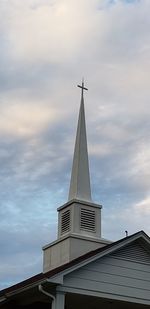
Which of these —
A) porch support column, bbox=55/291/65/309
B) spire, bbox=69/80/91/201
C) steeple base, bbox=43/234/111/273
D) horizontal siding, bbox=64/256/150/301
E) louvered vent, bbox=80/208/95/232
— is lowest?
porch support column, bbox=55/291/65/309

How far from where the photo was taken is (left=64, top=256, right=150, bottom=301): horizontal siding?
17.1 m

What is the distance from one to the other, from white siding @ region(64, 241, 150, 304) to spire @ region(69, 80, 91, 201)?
470 centimetres

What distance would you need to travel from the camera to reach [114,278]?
58.6 ft

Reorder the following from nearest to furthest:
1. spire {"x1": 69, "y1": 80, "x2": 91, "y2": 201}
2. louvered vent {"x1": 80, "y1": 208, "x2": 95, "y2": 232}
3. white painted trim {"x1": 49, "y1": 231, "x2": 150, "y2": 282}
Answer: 1. white painted trim {"x1": 49, "y1": 231, "x2": 150, "y2": 282}
2. louvered vent {"x1": 80, "y1": 208, "x2": 95, "y2": 232}
3. spire {"x1": 69, "y1": 80, "x2": 91, "y2": 201}

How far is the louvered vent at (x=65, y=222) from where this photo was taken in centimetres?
2212

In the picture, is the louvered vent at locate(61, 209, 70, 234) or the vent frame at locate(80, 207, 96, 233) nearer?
the vent frame at locate(80, 207, 96, 233)

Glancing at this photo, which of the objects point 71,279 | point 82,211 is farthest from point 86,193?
point 71,279

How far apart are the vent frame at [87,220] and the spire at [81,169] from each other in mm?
591

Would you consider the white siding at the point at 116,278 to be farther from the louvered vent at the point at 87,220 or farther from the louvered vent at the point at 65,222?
the louvered vent at the point at 65,222

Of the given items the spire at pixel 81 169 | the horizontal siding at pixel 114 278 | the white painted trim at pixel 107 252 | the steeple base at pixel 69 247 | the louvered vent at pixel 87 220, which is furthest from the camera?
the spire at pixel 81 169

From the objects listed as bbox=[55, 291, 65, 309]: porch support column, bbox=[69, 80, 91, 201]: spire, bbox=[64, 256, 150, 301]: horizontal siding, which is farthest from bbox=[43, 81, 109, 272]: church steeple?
bbox=[55, 291, 65, 309]: porch support column

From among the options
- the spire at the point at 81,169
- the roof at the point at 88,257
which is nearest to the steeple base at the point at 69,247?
the spire at the point at 81,169

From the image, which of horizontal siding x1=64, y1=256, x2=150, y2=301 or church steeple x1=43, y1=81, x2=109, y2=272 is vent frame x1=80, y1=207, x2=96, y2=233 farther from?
horizontal siding x1=64, y1=256, x2=150, y2=301

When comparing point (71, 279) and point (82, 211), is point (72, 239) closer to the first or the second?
point (82, 211)
